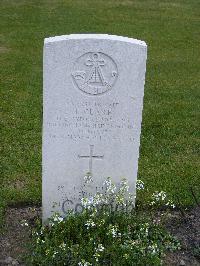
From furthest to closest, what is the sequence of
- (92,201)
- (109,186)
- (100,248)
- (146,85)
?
(146,85) → (109,186) → (92,201) → (100,248)

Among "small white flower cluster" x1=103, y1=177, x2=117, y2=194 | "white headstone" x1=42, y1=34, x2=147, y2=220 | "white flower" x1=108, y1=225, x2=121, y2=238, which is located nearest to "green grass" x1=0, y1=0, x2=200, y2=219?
"white headstone" x1=42, y1=34, x2=147, y2=220

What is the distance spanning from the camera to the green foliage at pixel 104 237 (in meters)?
4.48

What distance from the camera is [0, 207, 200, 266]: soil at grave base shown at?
15.9ft

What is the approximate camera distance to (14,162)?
662cm

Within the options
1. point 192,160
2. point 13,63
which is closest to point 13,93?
point 13,63

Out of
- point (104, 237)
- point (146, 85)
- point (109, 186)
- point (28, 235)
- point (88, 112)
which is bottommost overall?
point (28, 235)

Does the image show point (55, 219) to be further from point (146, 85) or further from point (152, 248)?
point (146, 85)

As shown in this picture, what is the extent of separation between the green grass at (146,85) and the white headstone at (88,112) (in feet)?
2.88

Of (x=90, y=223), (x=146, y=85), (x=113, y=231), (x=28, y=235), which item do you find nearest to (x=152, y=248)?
(x=113, y=231)

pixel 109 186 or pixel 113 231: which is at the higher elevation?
pixel 109 186

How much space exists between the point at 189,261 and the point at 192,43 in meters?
9.18

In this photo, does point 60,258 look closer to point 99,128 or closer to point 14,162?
point 99,128

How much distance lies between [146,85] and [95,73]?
5281 millimetres

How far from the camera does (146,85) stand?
988 cm
